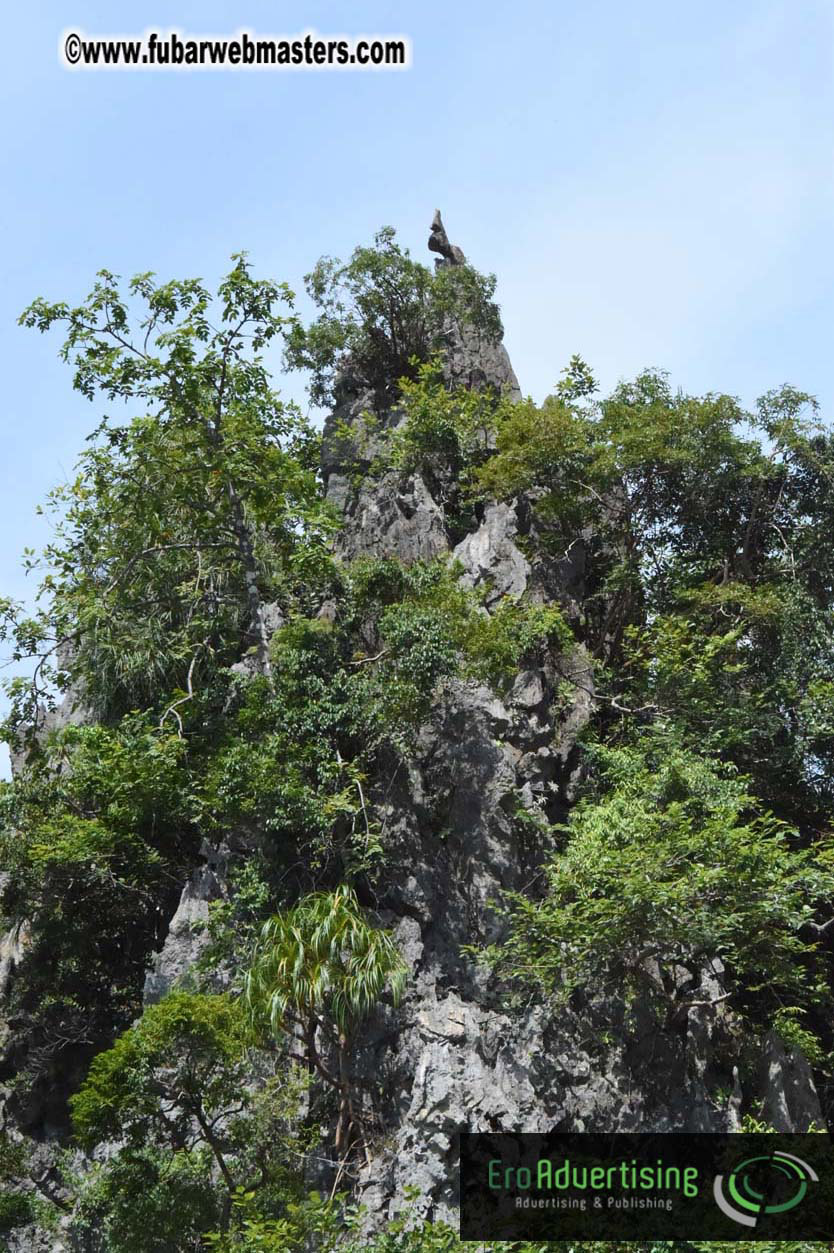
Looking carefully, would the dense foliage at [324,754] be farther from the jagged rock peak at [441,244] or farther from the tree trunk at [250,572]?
the jagged rock peak at [441,244]

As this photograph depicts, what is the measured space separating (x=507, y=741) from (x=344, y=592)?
8.91 feet

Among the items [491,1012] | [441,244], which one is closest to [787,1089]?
[491,1012]

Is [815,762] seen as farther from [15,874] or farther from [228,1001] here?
[15,874]

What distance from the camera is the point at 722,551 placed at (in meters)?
15.3

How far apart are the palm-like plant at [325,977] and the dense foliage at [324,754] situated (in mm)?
36

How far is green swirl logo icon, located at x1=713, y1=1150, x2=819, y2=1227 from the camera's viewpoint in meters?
9.33

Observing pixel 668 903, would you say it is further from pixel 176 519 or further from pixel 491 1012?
pixel 176 519

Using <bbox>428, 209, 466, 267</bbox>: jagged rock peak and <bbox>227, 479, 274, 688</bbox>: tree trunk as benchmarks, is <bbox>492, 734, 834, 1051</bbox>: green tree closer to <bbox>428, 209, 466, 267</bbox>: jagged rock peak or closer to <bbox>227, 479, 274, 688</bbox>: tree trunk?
→ <bbox>227, 479, 274, 688</bbox>: tree trunk

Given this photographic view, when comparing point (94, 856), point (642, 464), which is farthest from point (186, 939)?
point (642, 464)

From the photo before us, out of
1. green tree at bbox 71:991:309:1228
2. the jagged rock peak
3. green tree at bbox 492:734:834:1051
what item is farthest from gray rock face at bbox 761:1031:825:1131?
the jagged rock peak

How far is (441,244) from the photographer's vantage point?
2025cm

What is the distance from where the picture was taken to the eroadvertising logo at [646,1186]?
9.20 metres

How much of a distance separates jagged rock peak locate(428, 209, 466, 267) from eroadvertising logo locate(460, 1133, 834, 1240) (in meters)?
14.8

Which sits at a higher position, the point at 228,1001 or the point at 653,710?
the point at 653,710
